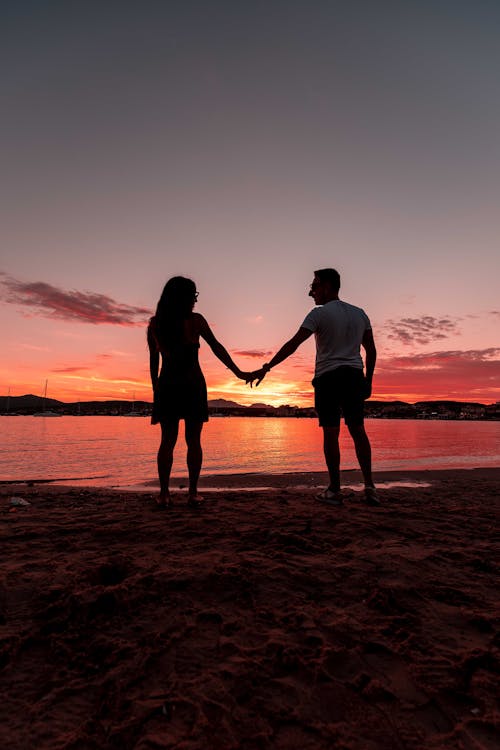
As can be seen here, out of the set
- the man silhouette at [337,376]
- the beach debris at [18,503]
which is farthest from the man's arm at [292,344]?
the beach debris at [18,503]

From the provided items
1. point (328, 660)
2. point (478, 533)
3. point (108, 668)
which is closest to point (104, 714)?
point (108, 668)

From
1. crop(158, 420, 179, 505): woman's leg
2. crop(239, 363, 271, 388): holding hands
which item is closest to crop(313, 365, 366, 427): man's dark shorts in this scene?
crop(239, 363, 271, 388): holding hands

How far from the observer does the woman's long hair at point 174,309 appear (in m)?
4.59

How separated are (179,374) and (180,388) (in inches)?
6.3

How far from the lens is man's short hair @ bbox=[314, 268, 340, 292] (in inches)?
204

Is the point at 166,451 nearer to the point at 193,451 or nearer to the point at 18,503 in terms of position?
the point at 193,451

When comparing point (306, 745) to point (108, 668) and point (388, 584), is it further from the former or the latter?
point (388, 584)

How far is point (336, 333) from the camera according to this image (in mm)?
4902

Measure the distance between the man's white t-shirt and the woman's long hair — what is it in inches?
56.5

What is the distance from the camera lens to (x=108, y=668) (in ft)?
5.41

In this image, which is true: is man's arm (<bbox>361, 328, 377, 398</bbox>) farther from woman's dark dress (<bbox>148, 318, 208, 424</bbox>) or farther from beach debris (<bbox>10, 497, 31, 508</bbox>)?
beach debris (<bbox>10, 497, 31, 508</bbox>)

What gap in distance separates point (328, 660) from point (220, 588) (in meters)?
0.77

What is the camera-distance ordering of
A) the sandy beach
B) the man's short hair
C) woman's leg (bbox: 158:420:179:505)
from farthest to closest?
the man's short hair < woman's leg (bbox: 158:420:179:505) < the sandy beach

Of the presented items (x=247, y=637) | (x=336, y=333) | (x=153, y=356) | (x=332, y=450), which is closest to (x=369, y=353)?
(x=336, y=333)
